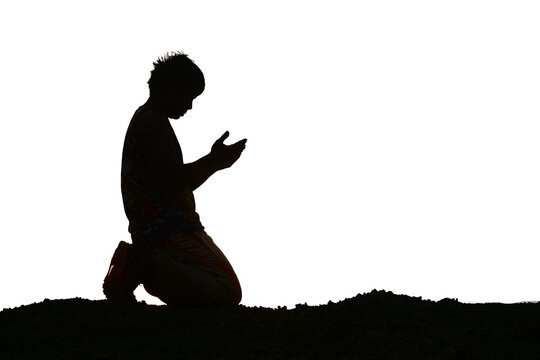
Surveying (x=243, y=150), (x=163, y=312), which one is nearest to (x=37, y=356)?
(x=163, y=312)

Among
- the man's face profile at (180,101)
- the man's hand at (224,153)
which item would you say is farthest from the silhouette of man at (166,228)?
the man's face profile at (180,101)

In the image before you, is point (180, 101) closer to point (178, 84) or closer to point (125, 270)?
point (178, 84)

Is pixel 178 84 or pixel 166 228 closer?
pixel 166 228

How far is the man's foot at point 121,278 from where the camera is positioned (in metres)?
6.41

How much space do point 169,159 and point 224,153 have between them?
0.46 meters

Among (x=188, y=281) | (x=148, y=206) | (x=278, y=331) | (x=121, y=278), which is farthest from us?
(x=148, y=206)

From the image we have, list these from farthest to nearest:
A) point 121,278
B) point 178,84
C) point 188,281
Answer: point 178,84 → point 121,278 → point 188,281

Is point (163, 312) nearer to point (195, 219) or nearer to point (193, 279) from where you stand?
point (193, 279)

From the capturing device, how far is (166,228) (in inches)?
256

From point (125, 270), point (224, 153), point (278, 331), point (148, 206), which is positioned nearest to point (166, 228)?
point (148, 206)

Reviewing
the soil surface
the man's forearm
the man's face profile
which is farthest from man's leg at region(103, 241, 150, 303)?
the man's face profile

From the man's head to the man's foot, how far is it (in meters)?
1.30

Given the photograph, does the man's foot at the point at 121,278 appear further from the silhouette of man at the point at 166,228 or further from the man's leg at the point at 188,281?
the man's leg at the point at 188,281

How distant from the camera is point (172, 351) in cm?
506
